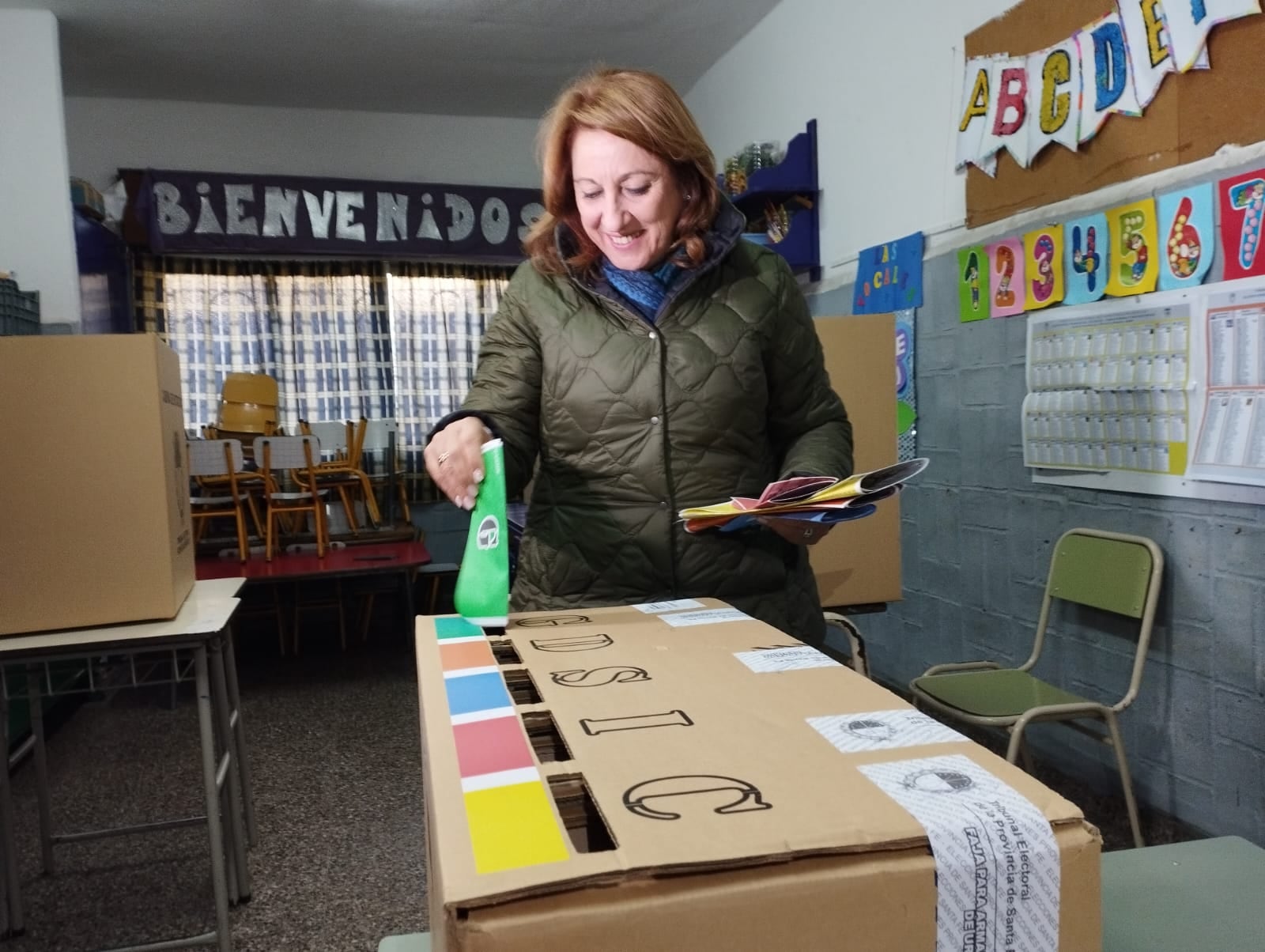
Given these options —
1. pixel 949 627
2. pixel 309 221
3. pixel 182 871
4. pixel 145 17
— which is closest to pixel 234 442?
pixel 309 221

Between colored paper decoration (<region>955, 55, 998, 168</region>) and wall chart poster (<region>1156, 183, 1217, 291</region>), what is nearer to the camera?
wall chart poster (<region>1156, 183, 1217, 291</region>)

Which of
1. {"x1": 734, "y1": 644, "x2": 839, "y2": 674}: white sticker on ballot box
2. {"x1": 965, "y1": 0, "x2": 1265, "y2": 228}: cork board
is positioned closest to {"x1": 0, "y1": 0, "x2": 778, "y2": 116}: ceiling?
{"x1": 965, "y1": 0, "x2": 1265, "y2": 228}: cork board

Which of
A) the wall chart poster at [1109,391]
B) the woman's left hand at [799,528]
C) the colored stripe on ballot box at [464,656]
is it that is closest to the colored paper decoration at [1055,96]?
the wall chart poster at [1109,391]

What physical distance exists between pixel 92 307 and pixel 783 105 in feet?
10.9

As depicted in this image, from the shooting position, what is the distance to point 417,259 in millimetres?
5441

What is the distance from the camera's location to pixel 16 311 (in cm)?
297

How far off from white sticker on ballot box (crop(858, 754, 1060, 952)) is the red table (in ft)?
11.9

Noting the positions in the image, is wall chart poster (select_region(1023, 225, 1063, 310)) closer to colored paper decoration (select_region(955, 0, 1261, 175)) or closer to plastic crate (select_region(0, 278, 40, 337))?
colored paper decoration (select_region(955, 0, 1261, 175))

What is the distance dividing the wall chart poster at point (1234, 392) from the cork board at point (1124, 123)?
350 millimetres

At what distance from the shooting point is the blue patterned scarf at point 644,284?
106cm

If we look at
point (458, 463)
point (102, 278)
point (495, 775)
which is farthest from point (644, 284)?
point (102, 278)

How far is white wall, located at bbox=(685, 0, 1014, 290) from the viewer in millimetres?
2938

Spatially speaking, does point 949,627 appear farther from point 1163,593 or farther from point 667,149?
point 667,149

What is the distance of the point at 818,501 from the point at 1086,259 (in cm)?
193
